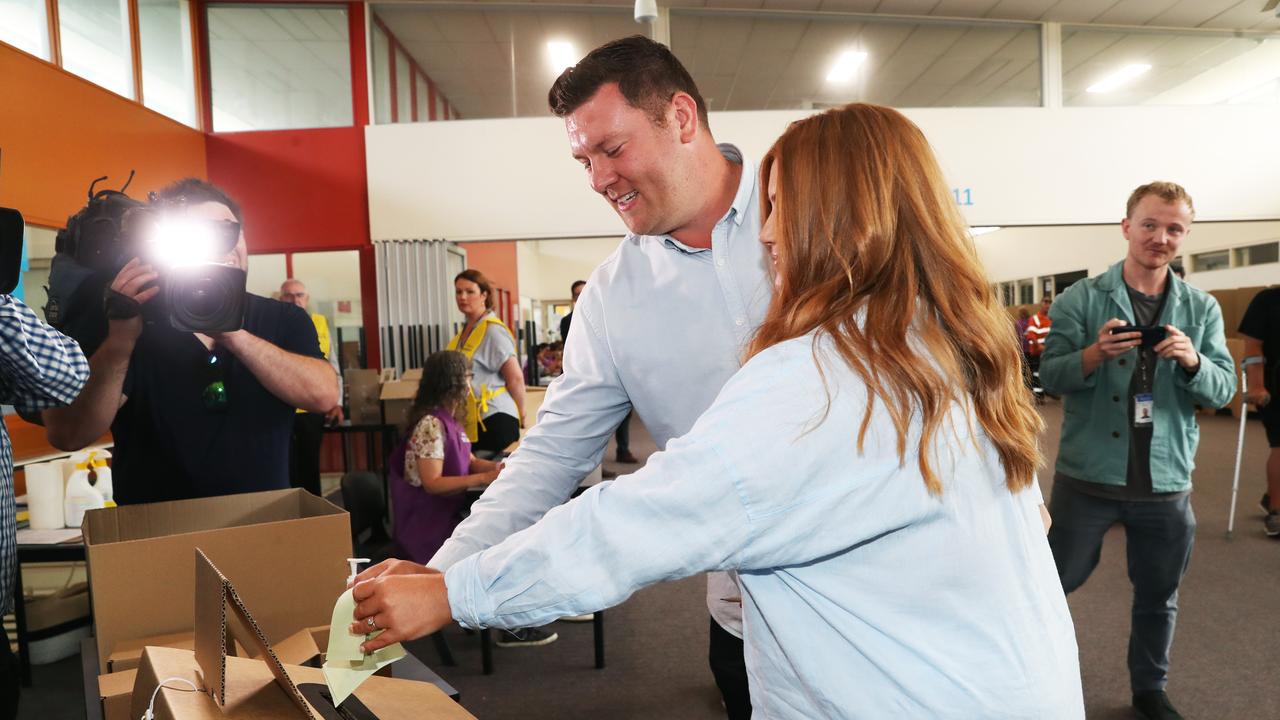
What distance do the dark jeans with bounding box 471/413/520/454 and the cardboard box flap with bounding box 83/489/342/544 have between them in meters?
2.96

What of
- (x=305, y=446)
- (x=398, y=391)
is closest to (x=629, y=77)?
(x=305, y=446)

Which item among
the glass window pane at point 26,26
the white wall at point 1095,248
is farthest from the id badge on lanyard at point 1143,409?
the glass window pane at point 26,26

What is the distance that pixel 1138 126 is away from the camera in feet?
25.3

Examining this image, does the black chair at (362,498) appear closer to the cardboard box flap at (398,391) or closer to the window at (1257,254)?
the cardboard box flap at (398,391)

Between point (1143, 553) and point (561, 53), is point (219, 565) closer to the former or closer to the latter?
point (1143, 553)

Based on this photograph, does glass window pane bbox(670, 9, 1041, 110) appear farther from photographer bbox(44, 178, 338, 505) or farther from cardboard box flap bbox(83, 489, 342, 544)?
cardboard box flap bbox(83, 489, 342, 544)

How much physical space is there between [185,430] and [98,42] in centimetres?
577

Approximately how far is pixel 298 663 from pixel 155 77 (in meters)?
7.17

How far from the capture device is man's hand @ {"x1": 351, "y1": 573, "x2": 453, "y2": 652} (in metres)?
0.79

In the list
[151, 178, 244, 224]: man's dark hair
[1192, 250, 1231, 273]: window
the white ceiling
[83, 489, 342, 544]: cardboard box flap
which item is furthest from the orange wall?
[1192, 250, 1231, 273]: window

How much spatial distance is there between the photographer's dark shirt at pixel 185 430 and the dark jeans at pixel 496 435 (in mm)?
2714

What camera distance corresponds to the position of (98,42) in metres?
5.81

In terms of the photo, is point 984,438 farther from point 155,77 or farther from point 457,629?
point 155,77

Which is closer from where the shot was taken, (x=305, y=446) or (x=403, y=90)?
(x=305, y=446)
